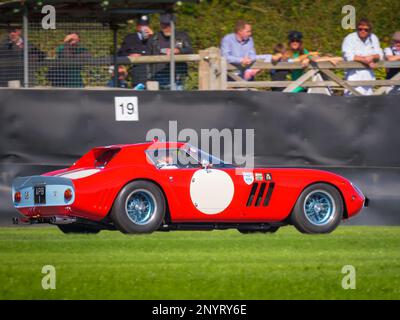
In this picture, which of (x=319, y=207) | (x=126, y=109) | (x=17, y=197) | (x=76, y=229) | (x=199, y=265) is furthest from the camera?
(x=126, y=109)

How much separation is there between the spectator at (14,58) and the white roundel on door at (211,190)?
3.42m

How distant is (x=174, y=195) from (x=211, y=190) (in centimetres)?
44

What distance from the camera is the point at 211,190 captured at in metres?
11.2

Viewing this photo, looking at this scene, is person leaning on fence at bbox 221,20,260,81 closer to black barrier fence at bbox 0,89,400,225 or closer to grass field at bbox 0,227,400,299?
black barrier fence at bbox 0,89,400,225

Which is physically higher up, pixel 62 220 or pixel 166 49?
pixel 166 49

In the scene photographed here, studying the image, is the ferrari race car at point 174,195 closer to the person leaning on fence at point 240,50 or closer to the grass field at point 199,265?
the grass field at point 199,265

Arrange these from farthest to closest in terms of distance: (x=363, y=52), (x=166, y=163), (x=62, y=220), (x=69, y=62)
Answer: (x=363, y=52) → (x=69, y=62) → (x=166, y=163) → (x=62, y=220)

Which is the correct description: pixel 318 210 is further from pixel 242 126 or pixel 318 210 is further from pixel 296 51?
pixel 296 51

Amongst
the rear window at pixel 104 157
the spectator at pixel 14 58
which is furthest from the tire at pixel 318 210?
the spectator at pixel 14 58

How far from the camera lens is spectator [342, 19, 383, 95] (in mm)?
14617

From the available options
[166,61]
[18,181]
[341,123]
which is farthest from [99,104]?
[341,123]

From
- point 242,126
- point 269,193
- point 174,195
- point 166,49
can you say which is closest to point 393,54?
point 242,126

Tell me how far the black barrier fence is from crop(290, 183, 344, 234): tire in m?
1.73

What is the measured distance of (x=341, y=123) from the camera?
13484 millimetres
